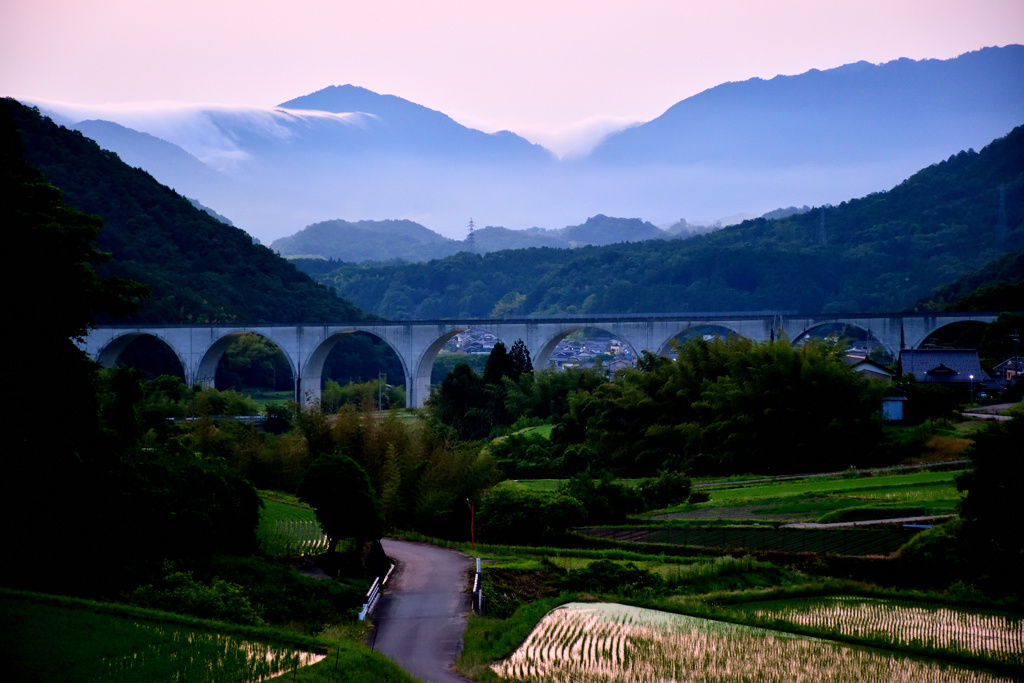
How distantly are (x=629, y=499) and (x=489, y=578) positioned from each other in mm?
5891

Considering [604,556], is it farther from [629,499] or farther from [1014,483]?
[1014,483]

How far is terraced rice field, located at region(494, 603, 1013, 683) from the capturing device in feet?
26.5

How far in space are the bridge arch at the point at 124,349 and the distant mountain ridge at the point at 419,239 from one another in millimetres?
114933

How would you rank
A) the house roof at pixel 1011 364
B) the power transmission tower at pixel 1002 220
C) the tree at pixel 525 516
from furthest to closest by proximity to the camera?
the power transmission tower at pixel 1002 220
the house roof at pixel 1011 364
the tree at pixel 525 516

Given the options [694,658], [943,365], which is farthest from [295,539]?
[943,365]

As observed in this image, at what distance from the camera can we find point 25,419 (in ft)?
31.8

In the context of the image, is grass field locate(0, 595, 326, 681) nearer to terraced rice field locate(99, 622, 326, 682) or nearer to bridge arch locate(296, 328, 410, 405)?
terraced rice field locate(99, 622, 326, 682)

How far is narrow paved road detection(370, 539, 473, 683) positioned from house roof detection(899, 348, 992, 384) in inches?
844

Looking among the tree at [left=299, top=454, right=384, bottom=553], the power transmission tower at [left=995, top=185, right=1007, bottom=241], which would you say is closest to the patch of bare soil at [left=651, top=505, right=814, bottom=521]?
the tree at [left=299, top=454, right=384, bottom=553]

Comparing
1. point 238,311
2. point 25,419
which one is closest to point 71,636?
point 25,419

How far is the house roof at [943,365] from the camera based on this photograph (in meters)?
30.7

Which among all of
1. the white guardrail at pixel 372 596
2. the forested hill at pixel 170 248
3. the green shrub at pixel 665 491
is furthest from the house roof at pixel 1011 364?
the forested hill at pixel 170 248

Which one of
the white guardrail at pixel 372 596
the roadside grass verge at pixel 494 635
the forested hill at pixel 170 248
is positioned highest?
the forested hill at pixel 170 248

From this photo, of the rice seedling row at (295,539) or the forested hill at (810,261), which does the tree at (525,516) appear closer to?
the rice seedling row at (295,539)
